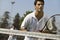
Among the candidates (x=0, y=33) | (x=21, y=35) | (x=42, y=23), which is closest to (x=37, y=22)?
(x=42, y=23)

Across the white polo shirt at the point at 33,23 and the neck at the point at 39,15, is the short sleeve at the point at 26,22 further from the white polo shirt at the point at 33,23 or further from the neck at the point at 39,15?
the neck at the point at 39,15

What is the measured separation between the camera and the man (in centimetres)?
341

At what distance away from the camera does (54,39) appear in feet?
10.4

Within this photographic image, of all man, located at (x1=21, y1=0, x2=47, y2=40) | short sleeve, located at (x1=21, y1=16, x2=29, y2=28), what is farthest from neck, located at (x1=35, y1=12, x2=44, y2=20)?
short sleeve, located at (x1=21, y1=16, x2=29, y2=28)

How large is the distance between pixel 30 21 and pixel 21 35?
25 cm

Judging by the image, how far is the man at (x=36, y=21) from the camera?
3.41 meters

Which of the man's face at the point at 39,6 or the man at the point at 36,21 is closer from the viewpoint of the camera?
the man at the point at 36,21

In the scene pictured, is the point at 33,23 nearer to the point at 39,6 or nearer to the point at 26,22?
the point at 26,22

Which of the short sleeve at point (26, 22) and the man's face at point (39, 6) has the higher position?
the man's face at point (39, 6)

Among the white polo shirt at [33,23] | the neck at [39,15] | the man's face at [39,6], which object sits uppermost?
the man's face at [39,6]

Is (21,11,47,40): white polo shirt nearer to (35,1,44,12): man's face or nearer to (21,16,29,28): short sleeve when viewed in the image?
(21,16,29,28): short sleeve

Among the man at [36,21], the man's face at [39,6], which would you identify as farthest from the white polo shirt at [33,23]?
the man's face at [39,6]

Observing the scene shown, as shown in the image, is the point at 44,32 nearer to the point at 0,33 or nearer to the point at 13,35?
the point at 13,35

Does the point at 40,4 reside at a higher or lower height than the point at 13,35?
higher
